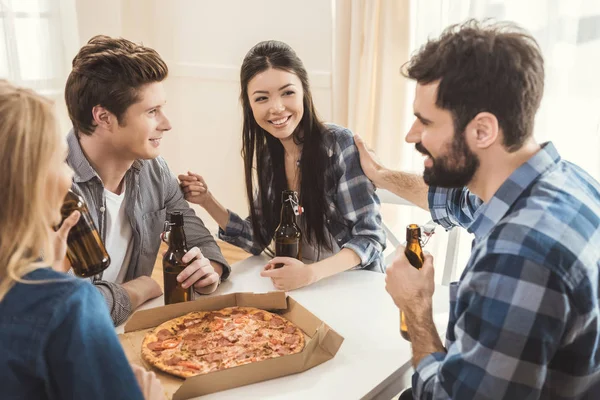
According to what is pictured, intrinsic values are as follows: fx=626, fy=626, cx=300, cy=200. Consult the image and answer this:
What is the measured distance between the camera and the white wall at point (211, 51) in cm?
358

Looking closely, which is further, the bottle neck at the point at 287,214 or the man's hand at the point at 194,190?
the man's hand at the point at 194,190

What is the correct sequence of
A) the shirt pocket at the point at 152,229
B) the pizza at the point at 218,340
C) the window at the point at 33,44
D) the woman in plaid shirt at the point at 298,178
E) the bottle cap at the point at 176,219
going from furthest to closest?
the window at the point at 33,44, the woman in plaid shirt at the point at 298,178, the shirt pocket at the point at 152,229, the bottle cap at the point at 176,219, the pizza at the point at 218,340

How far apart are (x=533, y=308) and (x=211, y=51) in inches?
132

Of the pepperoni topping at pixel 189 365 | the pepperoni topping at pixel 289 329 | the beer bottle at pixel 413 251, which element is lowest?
the pepperoni topping at pixel 289 329

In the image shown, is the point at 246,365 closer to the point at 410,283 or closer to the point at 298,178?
the point at 410,283

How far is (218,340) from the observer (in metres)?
1.36

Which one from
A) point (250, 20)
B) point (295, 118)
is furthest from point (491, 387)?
point (250, 20)

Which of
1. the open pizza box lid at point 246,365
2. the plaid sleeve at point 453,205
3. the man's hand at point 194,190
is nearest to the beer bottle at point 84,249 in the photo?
the open pizza box lid at point 246,365

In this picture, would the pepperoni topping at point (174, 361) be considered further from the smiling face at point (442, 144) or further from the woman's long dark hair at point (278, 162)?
the woman's long dark hair at point (278, 162)

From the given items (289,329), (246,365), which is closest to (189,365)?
(246,365)

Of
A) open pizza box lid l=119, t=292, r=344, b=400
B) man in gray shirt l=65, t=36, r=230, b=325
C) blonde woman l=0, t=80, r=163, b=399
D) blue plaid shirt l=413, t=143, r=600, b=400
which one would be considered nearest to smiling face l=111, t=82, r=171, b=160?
man in gray shirt l=65, t=36, r=230, b=325

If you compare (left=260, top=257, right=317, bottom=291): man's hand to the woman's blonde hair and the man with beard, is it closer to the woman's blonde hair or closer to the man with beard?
the man with beard

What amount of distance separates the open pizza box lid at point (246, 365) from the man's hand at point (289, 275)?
15cm

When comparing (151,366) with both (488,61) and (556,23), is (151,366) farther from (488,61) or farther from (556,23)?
(556,23)
